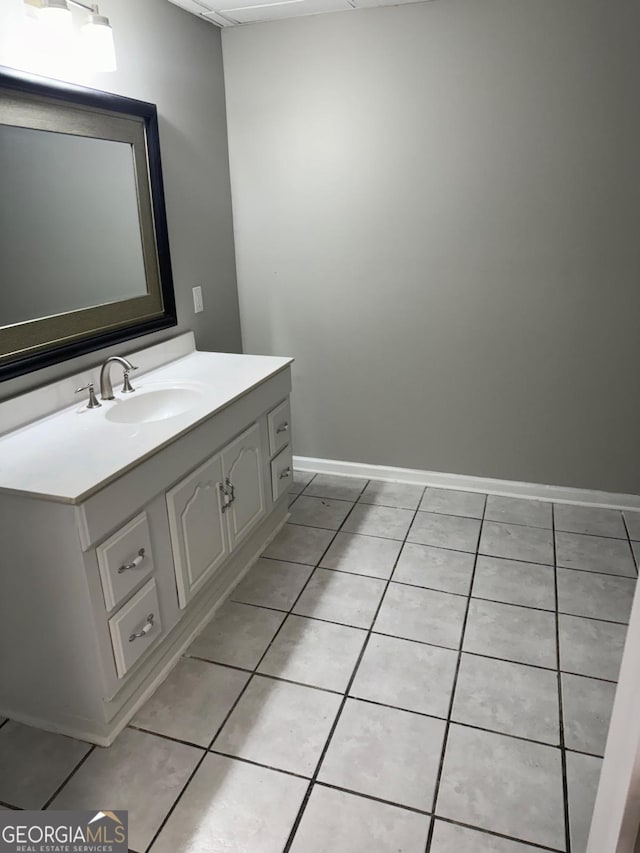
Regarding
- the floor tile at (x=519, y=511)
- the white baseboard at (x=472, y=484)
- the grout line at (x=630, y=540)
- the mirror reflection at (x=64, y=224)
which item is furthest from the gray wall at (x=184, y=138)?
the grout line at (x=630, y=540)

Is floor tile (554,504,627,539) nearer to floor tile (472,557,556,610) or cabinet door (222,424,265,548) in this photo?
floor tile (472,557,556,610)

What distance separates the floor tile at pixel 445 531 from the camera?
2.61m

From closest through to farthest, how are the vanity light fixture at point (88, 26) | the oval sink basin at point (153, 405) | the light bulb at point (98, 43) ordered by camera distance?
the vanity light fixture at point (88, 26), the light bulb at point (98, 43), the oval sink basin at point (153, 405)

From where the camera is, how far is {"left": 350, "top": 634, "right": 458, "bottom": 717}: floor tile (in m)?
1.80

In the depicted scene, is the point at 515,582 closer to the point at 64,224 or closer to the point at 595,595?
the point at 595,595

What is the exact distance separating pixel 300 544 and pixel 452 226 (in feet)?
5.04

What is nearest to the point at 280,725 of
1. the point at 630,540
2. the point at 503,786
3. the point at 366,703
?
the point at 366,703

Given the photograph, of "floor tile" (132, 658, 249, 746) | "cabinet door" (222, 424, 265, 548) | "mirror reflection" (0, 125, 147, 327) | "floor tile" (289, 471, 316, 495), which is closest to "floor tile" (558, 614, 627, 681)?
"floor tile" (132, 658, 249, 746)

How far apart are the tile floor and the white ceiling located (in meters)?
2.20

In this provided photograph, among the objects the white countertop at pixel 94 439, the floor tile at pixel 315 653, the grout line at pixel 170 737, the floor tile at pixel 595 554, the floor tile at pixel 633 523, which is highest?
the white countertop at pixel 94 439

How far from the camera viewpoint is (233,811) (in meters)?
1.49

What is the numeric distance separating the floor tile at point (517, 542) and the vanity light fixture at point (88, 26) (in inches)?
87.4

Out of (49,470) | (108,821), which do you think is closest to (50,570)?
(49,470)

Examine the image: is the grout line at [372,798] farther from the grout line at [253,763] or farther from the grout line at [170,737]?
the grout line at [170,737]
